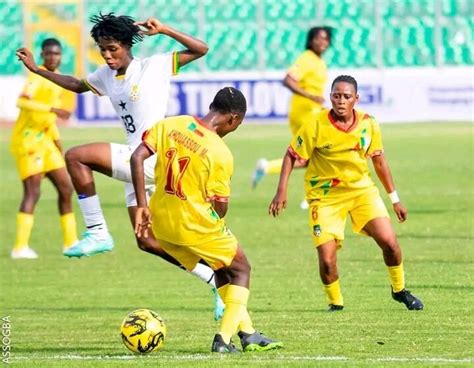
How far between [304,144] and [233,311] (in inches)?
95.4

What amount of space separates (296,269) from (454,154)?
13835 millimetres

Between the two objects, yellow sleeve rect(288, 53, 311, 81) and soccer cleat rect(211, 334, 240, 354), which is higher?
A: yellow sleeve rect(288, 53, 311, 81)

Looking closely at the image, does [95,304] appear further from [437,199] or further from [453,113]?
[453,113]

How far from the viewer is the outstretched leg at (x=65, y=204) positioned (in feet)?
52.0

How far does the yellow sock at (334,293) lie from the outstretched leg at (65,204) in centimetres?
542

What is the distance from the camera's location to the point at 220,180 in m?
8.59

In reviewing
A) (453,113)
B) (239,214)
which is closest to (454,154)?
(453,113)

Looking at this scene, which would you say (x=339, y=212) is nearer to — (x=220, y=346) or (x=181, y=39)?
(x=181, y=39)

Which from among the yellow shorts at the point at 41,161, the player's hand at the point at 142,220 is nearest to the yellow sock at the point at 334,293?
the player's hand at the point at 142,220

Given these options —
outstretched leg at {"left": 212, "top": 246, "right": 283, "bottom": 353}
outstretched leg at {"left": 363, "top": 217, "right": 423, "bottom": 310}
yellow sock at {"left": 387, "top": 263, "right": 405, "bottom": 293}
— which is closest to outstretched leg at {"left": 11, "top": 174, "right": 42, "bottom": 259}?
outstretched leg at {"left": 363, "top": 217, "right": 423, "bottom": 310}

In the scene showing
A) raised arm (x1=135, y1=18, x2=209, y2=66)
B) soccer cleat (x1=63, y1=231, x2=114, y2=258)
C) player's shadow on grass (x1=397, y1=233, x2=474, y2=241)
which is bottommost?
player's shadow on grass (x1=397, y1=233, x2=474, y2=241)

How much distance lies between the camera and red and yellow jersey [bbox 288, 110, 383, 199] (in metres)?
10.9

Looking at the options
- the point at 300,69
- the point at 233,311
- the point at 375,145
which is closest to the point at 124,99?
the point at 375,145

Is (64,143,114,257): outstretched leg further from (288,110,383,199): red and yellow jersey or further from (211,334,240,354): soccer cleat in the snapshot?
(211,334,240,354): soccer cleat
